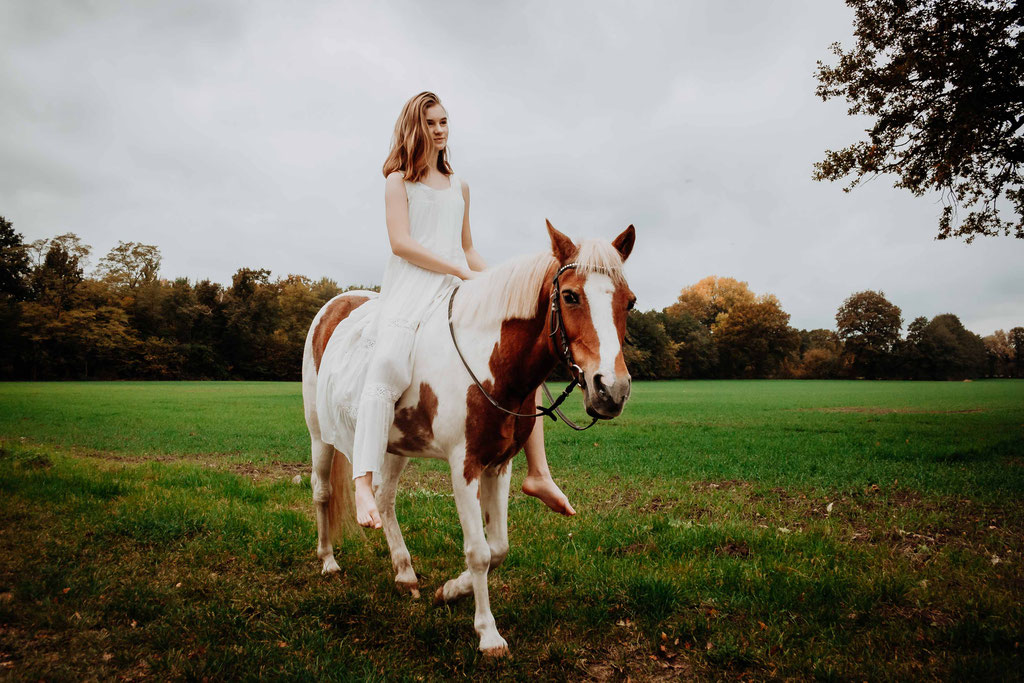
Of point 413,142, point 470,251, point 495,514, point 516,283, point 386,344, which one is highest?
point 413,142

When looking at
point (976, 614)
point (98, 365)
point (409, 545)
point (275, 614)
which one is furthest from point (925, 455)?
point (98, 365)

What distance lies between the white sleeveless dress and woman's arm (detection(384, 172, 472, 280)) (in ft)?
0.26

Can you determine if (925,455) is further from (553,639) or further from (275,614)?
(275,614)

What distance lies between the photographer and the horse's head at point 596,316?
8.09 feet

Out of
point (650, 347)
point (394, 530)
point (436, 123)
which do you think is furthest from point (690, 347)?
point (436, 123)

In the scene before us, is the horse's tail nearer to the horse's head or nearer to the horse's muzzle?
the horse's head

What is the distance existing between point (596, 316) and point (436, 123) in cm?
193

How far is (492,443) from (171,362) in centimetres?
5574

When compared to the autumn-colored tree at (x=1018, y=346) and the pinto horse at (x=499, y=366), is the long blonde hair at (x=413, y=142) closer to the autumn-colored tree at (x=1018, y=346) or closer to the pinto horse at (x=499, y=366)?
the pinto horse at (x=499, y=366)

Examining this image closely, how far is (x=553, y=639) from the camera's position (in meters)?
3.32

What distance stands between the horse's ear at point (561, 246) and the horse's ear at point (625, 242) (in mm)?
248

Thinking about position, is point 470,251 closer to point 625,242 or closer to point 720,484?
point 625,242

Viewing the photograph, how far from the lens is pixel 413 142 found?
3514 mm

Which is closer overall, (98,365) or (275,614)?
Result: (275,614)
